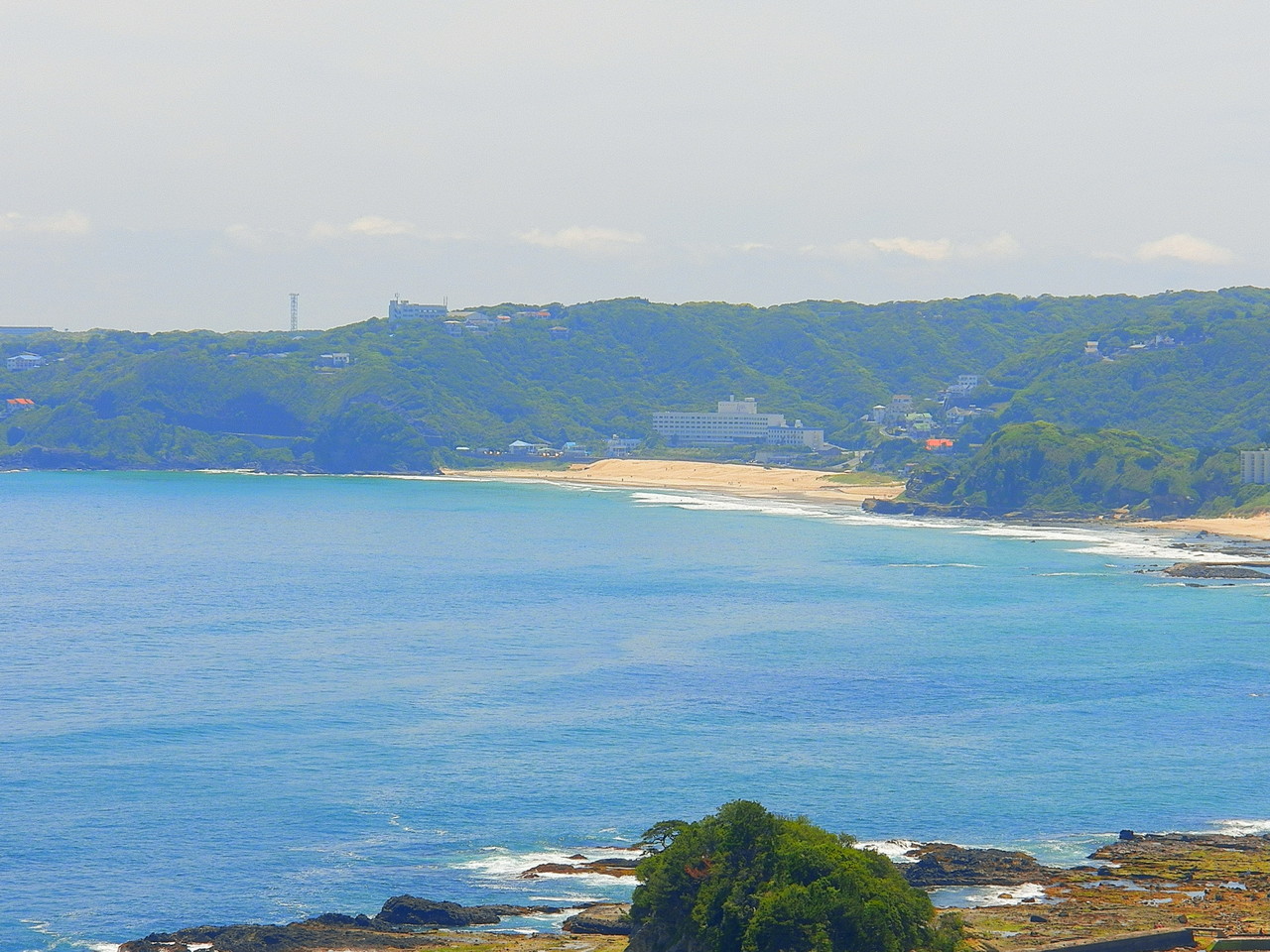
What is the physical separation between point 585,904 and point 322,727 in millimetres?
21789

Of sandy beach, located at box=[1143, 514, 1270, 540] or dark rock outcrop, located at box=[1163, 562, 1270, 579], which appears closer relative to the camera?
dark rock outcrop, located at box=[1163, 562, 1270, 579]

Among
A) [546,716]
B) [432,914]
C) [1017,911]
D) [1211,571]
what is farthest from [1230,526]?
[432,914]

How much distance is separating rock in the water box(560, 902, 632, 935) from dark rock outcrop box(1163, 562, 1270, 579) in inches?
3074

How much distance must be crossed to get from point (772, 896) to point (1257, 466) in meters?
137

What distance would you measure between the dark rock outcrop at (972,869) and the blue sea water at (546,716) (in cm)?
226

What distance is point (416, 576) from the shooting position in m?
111

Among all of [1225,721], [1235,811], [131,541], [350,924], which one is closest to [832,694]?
[1225,721]

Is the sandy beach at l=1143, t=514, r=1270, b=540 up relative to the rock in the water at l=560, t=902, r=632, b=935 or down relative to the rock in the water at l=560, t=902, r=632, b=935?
up

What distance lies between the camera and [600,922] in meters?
38.3

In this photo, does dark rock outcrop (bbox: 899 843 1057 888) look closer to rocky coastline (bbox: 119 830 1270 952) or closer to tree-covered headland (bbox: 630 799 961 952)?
rocky coastline (bbox: 119 830 1270 952)

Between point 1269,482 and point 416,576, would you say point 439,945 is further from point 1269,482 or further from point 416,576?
point 1269,482

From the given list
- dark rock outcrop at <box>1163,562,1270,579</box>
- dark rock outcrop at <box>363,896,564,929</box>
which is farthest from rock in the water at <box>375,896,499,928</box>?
dark rock outcrop at <box>1163,562,1270,579</box>

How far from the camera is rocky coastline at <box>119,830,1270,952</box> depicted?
36.3m

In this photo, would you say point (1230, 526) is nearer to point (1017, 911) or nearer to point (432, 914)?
point (1017, 911)
